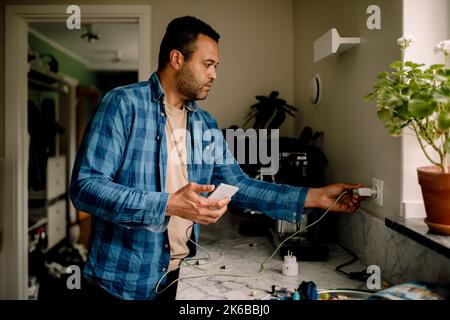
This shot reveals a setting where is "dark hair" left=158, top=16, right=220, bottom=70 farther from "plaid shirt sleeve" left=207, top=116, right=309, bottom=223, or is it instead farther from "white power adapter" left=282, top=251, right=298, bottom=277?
"white power adapter" left=282, top=251, right=298, bottom=277

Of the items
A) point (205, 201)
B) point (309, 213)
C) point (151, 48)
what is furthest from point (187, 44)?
point (151, 48)

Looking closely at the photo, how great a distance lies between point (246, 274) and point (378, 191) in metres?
0.51

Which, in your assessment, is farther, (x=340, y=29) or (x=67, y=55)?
(x=67, y=55)

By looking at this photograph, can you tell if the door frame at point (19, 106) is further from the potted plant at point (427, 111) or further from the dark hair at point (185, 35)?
the potted plant at point (427, 111)

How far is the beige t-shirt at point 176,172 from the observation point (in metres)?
1.48

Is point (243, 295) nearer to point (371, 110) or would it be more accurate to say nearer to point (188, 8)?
point (371, 110)

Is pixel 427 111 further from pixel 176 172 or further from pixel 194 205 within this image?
pixel 176 172

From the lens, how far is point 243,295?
111 cm

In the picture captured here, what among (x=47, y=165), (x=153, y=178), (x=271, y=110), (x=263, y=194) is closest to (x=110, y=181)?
(x=153, y=178)

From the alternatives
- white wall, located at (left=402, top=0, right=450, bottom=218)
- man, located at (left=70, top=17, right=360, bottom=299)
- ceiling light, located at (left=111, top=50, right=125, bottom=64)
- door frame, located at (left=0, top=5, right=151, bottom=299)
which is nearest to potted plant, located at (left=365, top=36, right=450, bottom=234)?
white wall, located at (left=402, top=0, right=450, bottom=218)

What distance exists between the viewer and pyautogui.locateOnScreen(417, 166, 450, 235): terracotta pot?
910 mm

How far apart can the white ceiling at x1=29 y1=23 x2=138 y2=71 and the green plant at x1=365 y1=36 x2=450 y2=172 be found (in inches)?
110

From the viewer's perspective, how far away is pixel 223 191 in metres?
1.09

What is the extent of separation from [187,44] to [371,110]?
68 centimetres
